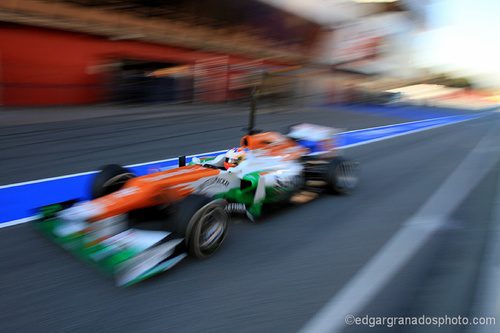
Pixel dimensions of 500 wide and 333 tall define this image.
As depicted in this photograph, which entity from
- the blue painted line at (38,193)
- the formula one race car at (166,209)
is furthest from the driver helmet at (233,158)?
the blue painted line at (38,193)

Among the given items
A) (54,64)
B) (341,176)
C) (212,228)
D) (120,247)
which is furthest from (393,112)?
(120,247)

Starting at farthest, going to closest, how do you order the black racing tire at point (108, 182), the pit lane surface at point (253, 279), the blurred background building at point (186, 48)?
the blurred background building at point (186, 48) < the black racing tire at point (108, 182) < the pit lane surface at point (253, 279)

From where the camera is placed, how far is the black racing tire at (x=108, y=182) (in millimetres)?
3404

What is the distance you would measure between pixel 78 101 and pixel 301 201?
10.0 metres

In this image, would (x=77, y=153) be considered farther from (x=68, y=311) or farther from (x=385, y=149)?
(x=385, y=149)

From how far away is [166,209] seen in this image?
317 cm

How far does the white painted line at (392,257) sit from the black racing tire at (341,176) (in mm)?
906

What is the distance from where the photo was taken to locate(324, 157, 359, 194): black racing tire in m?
4.67

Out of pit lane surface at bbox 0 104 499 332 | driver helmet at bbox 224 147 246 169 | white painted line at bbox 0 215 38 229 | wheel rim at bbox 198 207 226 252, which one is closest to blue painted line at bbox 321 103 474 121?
pit lane surface at bbox 0 104 499 332

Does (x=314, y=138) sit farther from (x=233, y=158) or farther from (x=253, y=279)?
(x=253, y=279)

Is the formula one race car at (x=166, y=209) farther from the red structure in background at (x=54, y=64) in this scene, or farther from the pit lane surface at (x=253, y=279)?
the red structure in background at (x=54, y=64)

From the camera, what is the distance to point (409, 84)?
38.9m

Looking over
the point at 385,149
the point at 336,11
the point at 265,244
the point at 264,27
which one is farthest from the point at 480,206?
the point at 336,11

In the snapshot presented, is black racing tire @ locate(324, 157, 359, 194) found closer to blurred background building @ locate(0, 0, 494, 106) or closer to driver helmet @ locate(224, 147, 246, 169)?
driver helmet @ locate(224, 147, 246, 169)
